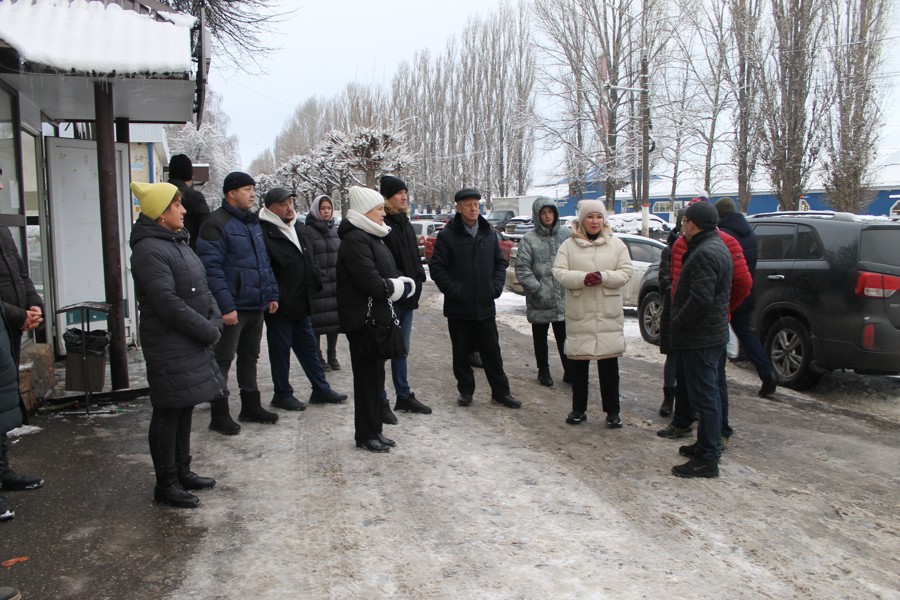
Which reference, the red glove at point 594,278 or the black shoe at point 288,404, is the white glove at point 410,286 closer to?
the red glove at point 594,278

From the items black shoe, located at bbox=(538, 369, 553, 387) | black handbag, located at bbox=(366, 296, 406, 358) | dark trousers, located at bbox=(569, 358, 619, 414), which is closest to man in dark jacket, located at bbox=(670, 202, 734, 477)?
dark trousers, located at bbox=(569, 358, 619, 414)

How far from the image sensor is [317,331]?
709 centimetres

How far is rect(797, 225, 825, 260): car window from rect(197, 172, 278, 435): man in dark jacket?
5429 mm

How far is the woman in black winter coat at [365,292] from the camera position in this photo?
5.19 meters

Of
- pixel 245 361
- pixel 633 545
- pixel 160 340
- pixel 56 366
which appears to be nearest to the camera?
pixel 633 545

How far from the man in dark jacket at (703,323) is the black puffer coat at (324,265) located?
135 inches

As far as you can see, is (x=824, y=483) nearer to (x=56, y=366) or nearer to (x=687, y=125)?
(x=56, y=366)

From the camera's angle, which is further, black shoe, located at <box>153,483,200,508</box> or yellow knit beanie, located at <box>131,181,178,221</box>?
black shoe, located at <box>153,483,200,508</box>

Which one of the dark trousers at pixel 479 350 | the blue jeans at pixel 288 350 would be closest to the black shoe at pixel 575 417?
the dark trousers at pixel 479 350

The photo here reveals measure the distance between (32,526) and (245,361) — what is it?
2.23m

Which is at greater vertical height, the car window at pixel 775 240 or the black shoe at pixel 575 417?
the car window at pixel 775 240

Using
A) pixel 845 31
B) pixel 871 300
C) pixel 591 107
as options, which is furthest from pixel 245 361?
pixel 591 107

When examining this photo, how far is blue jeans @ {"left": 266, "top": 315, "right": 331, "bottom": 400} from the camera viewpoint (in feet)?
20.7

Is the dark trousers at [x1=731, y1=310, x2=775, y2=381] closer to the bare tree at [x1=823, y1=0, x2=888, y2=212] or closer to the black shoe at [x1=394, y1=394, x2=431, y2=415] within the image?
the black shoe at [x1=394, y1=394, x2=431, y2=415]
